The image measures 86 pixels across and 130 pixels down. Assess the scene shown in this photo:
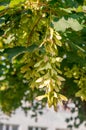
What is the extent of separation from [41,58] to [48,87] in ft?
0.71

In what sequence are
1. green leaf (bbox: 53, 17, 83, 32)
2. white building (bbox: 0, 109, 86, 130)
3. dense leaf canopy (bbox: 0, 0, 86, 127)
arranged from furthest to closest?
white building (bbox: 0, 109, 86, 130), green leaf (bbox: 53, 17, 83, 32), dense leaf canopy (bbox: 0, 0, 86, 127)

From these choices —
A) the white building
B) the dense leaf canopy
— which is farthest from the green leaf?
the white building

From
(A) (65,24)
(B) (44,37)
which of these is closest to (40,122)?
(A) (65,24)

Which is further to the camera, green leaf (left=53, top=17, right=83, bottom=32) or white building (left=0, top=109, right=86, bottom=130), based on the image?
white building (left=0, top=109, right=86, bottom=130)

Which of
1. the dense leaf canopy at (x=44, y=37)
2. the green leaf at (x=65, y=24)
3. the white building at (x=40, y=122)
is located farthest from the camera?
the white building at (x=40, y=122)

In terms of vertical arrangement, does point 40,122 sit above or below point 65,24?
below

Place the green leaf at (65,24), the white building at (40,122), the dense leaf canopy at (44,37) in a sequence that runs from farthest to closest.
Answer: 1. the white building at (40,122)
2. the green leaf at (65,24)
3. the dense leaf canopy at (44,37)

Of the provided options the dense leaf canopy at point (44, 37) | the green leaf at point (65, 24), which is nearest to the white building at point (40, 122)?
the dense leaf canopy at point (44, 37)

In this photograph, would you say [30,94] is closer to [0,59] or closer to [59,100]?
[0,59]

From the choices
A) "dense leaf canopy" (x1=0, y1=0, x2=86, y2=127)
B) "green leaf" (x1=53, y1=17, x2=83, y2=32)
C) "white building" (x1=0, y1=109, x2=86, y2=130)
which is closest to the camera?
"dense leaf canopy" (x1=0, y1=0, x2=86, y2=127)

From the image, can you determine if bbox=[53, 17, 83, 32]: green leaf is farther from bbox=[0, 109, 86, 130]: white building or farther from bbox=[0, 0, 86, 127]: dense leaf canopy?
bbox=[0, 109, 86, 130]: white building

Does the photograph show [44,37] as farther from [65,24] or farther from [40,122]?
[40,122]

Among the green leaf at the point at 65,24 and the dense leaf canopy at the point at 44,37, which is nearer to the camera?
the dense leaf canopy at the point at 44,37

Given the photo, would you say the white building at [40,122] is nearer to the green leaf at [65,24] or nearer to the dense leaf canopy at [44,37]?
the dense leaf canopy at [44,37]
